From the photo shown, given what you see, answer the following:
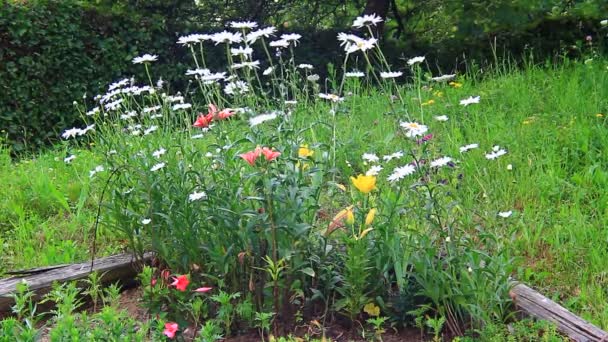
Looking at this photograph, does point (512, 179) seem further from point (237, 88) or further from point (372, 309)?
point (237, 88)

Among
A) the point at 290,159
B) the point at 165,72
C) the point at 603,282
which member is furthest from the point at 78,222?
the point at 165,72

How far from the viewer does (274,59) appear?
779 centimetres

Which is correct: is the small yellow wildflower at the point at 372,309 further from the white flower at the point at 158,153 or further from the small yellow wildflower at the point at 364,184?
the white flower at the point at 158,153

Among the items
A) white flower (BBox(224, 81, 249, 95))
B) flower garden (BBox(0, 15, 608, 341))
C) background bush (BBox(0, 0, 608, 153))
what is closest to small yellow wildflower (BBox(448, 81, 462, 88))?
background bush (BBox(0, 0, 608, 153))

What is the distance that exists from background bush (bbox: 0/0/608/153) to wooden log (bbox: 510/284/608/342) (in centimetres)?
396

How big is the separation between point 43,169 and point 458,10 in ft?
14.5

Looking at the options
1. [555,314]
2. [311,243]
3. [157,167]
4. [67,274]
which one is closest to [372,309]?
[311,243]

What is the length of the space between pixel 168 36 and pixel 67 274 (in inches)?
181

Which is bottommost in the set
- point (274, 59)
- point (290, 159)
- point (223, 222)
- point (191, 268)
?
point (274, 59)

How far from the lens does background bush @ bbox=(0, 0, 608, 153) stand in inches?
241

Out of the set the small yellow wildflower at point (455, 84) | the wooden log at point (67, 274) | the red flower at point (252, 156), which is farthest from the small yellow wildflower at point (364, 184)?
the small yellow wildflower at point (455, 84)

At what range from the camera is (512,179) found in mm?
3564

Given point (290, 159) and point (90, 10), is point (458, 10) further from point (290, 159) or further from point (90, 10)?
point (290, 159)

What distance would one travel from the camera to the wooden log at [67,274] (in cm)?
286
